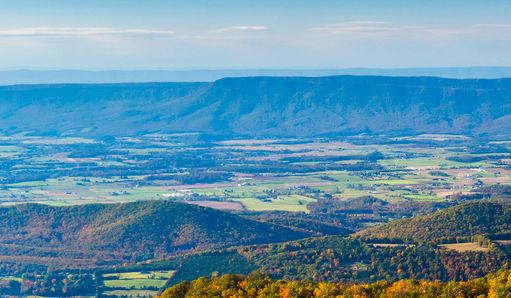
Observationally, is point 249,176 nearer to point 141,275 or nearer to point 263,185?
point 263,185

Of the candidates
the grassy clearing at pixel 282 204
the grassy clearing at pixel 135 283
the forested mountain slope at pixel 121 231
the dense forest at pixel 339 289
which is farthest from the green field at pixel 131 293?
the grassy clearing at pixel 282 204

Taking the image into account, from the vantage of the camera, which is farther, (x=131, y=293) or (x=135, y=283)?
(x=135, y=283)

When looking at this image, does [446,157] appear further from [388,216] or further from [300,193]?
[388,216]

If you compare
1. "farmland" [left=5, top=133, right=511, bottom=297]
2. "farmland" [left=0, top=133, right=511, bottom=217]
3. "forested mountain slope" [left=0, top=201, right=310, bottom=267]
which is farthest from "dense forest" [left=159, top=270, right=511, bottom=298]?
"farmland" [left=0, top=133, right=511, bottom=217]

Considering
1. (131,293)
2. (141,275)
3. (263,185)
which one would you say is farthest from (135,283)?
(263,185)

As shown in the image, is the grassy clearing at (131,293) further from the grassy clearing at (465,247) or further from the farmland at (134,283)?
the grassy clearing at (465,247)

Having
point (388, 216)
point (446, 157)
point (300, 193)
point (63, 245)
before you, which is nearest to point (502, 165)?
point (446, 157)
